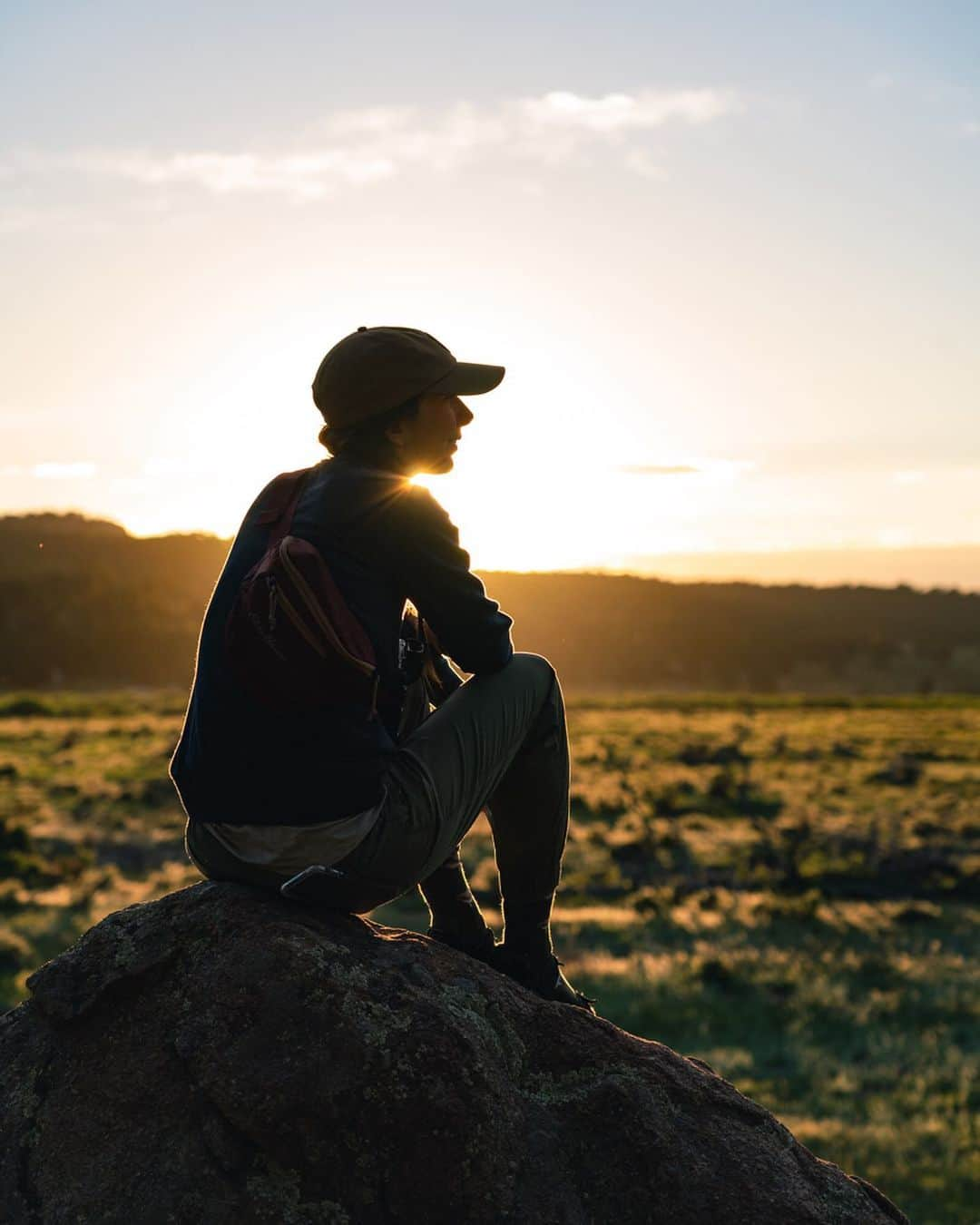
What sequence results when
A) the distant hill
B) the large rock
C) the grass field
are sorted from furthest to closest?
the distant hill
the grass field
the large rock

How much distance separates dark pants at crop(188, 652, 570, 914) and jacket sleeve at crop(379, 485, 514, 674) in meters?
0.14

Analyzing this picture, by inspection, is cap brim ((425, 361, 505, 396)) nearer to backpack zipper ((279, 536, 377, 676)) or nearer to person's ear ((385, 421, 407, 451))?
person's ear ((385, 421, 407, 451))

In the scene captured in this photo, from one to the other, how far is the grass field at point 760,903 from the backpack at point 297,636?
7.91 meters

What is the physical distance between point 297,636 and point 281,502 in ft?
1.70

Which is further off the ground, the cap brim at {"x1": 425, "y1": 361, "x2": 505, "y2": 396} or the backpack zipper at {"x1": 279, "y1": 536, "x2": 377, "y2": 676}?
the cap brim at {"x1": 425, "y1": 361, "x2": 505, "y2": 396}

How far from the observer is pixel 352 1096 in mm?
3576

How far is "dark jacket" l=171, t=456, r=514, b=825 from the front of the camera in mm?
3746

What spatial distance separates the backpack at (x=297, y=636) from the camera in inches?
142

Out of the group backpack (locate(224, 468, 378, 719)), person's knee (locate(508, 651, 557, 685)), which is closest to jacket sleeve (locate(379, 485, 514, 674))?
person's knee (locate(508, 651, 557, 685))

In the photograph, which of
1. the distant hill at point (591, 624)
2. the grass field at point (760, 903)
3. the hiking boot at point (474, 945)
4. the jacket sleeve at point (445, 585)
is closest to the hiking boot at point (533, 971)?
the hiking boot at point (474, 945)

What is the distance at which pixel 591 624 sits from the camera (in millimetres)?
96188

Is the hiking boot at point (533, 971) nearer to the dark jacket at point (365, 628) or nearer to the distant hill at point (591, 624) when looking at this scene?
the dark jacket at point (365, 628)

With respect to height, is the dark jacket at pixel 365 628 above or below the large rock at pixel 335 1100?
above

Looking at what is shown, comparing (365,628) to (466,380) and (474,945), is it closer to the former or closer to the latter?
(466,380)
